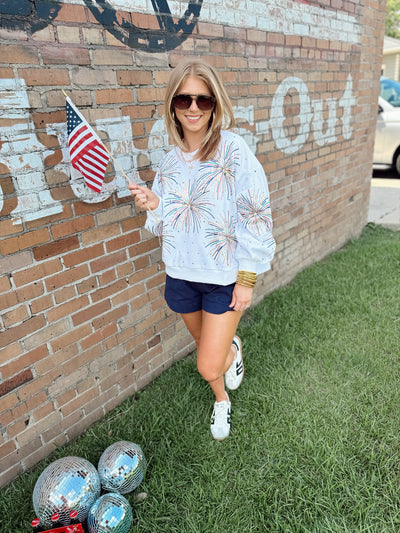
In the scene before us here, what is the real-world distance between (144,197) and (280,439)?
4.99 feet

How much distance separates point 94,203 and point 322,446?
1819mm

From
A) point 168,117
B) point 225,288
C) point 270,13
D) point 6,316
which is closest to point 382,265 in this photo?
point 270,13

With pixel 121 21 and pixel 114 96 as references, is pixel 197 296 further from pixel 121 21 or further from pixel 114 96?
pixel 121 21

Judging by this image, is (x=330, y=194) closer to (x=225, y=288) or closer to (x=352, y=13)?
(x=352, y=13)

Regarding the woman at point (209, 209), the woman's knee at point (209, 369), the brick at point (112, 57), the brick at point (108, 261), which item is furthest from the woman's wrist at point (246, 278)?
the brick at point (112, 57)

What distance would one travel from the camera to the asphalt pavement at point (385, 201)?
239 inches

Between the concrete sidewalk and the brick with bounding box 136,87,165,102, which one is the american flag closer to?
the brick with bounding box 136,87,165,102

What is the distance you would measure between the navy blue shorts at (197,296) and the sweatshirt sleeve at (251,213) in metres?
0.19

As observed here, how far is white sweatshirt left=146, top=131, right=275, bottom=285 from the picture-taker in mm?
1814

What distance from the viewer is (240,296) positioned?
1.94 meters

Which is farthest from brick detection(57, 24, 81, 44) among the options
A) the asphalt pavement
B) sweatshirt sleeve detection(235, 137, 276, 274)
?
the asphalt pavement

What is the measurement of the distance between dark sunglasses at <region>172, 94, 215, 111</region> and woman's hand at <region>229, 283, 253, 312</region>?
82 cm

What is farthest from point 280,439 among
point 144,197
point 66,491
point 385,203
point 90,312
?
point 385,203

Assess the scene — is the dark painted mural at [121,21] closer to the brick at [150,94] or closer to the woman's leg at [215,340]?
the brick at [150,94]
